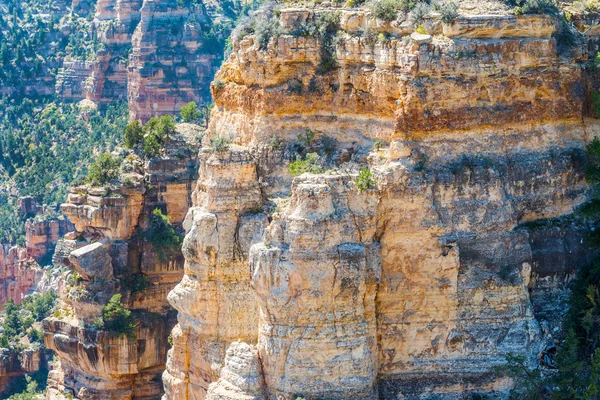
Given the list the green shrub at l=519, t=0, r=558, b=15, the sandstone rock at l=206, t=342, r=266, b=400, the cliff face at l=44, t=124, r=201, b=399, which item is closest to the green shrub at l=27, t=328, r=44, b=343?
the cliff face at l=44, t=124, r=201, b=399

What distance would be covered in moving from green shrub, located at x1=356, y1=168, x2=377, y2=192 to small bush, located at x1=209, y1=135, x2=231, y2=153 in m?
6.23

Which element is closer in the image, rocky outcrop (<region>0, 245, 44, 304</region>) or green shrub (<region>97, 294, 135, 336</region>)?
green shrub (<region>97, 294, 135, 336</region>)

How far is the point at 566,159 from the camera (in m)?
47.2

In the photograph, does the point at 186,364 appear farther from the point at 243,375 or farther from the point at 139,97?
the point at 139,97

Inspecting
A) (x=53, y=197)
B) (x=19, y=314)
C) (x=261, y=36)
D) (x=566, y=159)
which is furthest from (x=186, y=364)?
(x=53, y=197)

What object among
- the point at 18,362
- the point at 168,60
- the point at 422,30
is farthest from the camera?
the point at 168,60

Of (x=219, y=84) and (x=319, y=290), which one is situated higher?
(x=219, y=84)

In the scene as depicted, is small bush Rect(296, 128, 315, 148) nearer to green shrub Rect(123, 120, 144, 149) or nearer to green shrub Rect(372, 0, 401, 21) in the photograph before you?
green shrub Rect(372, 0, 401, 21)

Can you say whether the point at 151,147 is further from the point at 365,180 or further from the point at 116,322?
the point at 365,180

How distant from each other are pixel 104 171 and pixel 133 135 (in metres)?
2.97

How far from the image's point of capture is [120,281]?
233ft

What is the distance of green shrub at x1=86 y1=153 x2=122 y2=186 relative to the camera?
234 feet

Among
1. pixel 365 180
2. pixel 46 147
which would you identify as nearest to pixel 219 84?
pixel 365 180

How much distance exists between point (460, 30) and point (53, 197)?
215 feet
